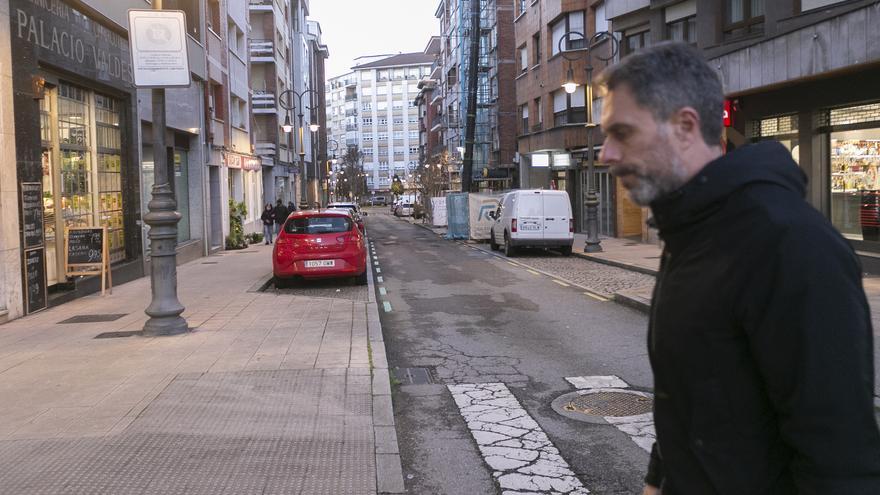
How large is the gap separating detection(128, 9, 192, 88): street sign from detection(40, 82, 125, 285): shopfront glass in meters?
3.55

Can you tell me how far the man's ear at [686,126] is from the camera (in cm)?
177

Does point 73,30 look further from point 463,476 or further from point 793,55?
point 793,55

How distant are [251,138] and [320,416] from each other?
33487mm

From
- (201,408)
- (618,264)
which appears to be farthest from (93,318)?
(618,264)

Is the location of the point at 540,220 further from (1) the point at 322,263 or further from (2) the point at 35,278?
(2) the point at 35,278

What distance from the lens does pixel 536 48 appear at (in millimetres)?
37750

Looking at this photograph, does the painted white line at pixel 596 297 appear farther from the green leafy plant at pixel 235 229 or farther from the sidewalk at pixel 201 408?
the green leafy plant at pixel 235 229

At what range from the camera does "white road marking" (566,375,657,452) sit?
5613 mm

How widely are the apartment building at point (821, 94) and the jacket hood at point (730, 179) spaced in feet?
37.9

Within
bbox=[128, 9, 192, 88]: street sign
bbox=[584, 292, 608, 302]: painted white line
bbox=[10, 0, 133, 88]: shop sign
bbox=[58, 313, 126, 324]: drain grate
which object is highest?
bbox=[10, 0, 133, 88]: shop sign

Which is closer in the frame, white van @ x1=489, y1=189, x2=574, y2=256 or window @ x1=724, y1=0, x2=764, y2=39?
window @ x1=724, y1=0, x2=764, y2=39

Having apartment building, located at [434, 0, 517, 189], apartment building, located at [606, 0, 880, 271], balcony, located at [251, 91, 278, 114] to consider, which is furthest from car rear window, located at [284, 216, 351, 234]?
apartment building, located at [434, 0, 517, 189]

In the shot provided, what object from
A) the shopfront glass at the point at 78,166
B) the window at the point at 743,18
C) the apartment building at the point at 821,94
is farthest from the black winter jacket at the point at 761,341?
the window at the point at 743,18

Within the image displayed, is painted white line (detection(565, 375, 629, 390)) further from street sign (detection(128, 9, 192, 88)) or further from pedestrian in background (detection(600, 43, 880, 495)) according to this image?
street sign (detection(128, 9, 192, 88))
